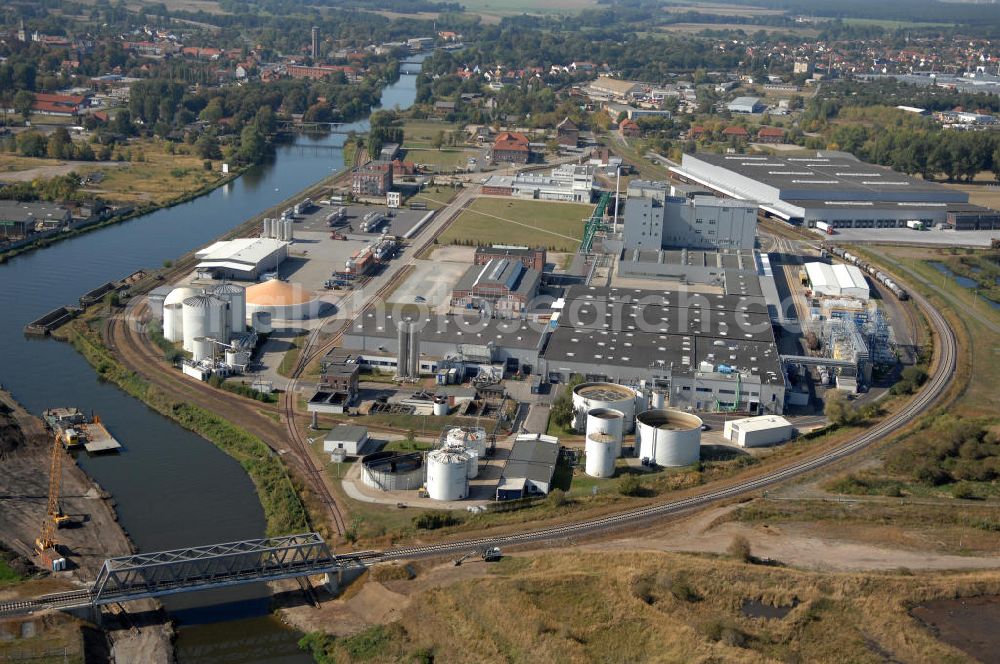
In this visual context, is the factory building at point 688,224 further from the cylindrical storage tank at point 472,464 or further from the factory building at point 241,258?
the cylindrical storage tank at point 472,464

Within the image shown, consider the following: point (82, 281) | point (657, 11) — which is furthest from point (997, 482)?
point (657, 11)

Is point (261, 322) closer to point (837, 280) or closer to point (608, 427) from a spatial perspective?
point (608, 427)

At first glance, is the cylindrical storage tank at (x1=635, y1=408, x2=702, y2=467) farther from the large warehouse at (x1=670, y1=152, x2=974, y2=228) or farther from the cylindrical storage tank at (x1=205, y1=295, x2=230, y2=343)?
the large warehouse at (x1=670, y1=152, x2=974, y2=228)

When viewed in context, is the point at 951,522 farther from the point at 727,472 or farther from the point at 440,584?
the point at 440,584

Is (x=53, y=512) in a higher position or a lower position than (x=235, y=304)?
lower

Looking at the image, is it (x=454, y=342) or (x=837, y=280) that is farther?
(x=837, y=280)

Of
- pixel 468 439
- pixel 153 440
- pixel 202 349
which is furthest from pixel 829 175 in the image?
pixel 153 440

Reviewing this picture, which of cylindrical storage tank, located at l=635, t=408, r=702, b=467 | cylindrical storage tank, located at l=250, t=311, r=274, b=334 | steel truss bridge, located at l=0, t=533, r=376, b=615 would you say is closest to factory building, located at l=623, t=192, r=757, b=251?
cylindrical storage tank, located at l=250, t=311, r=274, b=334
